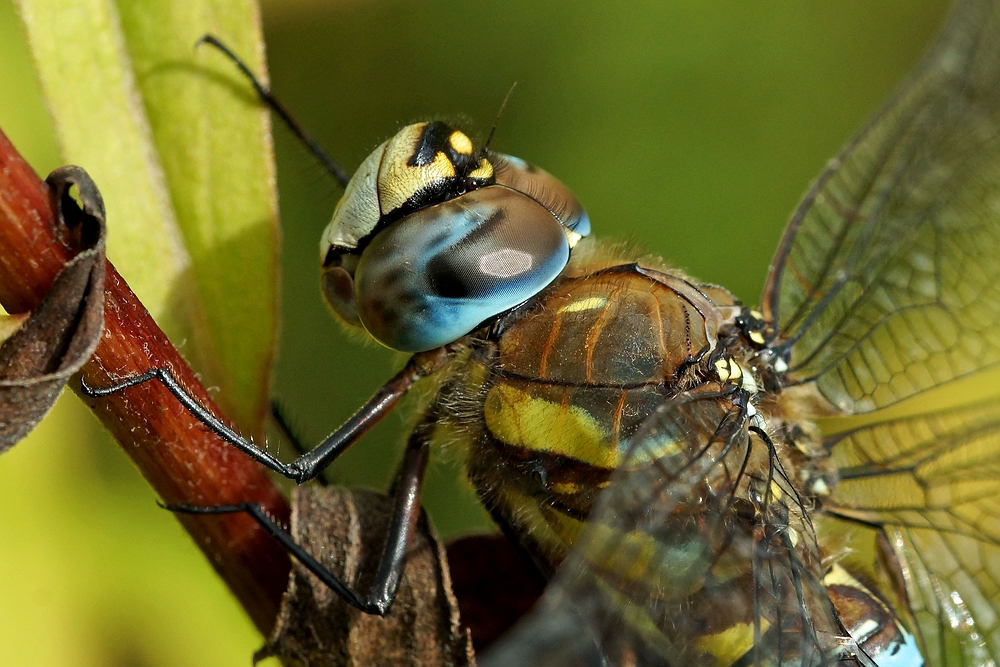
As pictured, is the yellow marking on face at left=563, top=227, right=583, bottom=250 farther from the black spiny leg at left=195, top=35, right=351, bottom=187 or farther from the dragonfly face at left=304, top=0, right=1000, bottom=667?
the black spiny leg at left=195, top=35, right=351, bottom=187

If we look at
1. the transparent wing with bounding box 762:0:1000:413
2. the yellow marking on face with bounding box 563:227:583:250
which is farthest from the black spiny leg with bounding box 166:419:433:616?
the transparent wing with bounding box 762:0:1000:413

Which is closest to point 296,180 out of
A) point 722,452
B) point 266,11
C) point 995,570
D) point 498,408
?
point 266,11

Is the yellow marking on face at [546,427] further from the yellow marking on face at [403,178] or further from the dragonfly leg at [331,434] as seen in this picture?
the yellow marking on face at [403,178]

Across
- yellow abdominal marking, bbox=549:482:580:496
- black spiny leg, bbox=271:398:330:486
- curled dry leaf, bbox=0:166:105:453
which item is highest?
curled dry leaf, bbox=0:166:105:453

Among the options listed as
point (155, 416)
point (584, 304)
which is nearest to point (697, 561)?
point (584, 304)

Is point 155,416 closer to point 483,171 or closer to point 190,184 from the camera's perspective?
point 190,184

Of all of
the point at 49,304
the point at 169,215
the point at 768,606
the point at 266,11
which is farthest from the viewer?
the point at 266,11

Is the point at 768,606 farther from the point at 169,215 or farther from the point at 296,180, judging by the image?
the point at 296,180
